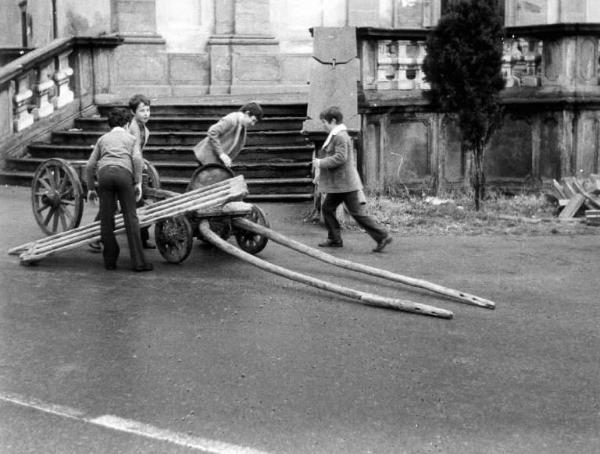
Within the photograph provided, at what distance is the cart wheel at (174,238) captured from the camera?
952 centimetres

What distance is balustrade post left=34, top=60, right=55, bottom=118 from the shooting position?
16.8m

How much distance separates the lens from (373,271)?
28.4ft

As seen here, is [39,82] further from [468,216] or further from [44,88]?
[468,216]

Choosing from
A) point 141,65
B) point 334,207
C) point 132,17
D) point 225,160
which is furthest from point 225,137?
point 132,17

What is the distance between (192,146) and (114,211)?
667 centimetres

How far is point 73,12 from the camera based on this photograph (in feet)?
68.1

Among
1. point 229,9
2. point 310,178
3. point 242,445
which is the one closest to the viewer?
point 242,445

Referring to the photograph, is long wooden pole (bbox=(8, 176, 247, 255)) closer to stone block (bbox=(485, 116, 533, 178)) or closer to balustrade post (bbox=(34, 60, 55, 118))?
stone block (bbox=(485, 116, 533, 178))

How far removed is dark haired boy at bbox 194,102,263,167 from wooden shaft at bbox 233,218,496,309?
1.29 metres

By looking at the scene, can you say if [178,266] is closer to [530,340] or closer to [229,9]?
[530,340]

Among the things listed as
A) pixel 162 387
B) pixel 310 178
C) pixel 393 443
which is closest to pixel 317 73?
pixel 310 178

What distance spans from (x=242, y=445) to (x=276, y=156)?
10741mm

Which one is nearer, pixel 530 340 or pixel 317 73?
pixel 530 340

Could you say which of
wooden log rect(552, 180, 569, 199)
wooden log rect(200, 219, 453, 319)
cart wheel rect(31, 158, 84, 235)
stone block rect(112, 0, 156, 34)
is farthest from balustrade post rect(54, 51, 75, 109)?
wooden log rect(200, 219, 453, 319)
